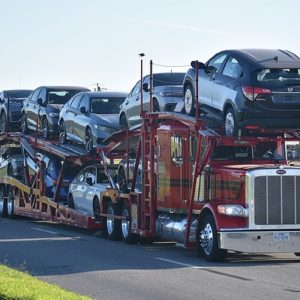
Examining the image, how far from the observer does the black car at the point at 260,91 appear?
55.4 ft

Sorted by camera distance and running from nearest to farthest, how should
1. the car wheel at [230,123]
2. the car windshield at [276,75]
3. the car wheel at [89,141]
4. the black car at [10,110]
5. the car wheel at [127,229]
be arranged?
the car windshield at [276,75] < the car wheel at [230,123] < the car wheel at [127,229] < the car wheel at [89,141] < the black car at [10,110]

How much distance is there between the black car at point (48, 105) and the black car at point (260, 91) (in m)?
10.4

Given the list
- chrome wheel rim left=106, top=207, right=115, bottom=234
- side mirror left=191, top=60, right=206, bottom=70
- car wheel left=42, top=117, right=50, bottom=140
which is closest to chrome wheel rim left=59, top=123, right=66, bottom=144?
car wheel left=42, top=117, right=50, bottom=140

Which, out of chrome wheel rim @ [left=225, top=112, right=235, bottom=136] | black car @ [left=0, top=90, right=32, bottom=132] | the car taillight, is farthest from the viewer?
black car @ [left=0, top=90, right=32, bottom=132]

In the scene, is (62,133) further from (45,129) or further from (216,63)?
(216,63)

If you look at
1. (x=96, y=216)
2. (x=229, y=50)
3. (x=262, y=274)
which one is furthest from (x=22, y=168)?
(x=262, y=274)

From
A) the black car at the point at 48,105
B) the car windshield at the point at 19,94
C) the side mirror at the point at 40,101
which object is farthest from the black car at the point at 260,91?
the car windshield at the point at 19,94

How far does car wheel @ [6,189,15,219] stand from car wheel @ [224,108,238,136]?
1306 centimetres

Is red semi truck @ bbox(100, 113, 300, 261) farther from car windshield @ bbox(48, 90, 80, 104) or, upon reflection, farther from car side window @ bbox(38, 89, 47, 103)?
car windshield @ bbox(48, 90, 80, 104)

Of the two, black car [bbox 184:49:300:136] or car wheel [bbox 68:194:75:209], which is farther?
car wheel [bbox 68:194:75:209]

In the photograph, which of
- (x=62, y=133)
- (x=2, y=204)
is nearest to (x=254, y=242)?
(x=62, y=133)

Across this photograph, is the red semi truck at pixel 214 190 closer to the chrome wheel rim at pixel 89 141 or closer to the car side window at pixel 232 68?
the car side window at pixel 232 68

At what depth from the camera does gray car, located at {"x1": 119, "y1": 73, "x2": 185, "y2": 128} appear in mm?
21219

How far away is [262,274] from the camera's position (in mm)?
14984
